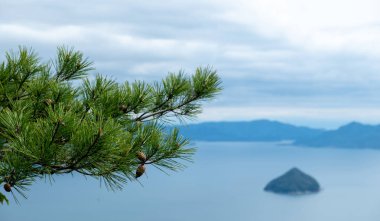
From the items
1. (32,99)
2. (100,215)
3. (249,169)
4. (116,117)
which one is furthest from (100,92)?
(249,169)

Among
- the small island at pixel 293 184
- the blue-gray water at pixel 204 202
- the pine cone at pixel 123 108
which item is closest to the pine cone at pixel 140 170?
the pine cone at pixel 123 108

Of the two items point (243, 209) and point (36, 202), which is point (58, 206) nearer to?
point (36, 202)

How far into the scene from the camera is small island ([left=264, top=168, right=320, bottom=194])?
496ft

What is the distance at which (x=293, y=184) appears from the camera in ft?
506

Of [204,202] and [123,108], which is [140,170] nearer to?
[123,108]

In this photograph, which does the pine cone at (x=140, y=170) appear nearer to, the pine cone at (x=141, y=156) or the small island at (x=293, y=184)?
the pine cone at (x=141, y=156)

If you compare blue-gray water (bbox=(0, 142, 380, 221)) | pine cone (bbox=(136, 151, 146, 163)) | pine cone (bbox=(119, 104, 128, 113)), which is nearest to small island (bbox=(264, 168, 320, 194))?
blue-gray water (bbox=(0, 142, 380, 221))

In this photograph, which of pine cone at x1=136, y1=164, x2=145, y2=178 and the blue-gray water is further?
the blue-gray water

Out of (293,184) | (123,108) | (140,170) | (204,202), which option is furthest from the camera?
(293,184)

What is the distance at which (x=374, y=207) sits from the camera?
123688 mm

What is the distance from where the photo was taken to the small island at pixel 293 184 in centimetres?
15119

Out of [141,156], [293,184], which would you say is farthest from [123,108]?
[293,184]

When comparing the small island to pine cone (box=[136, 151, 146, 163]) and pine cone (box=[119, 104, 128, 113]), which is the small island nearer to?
pine cone (box=[119, 104, 128, 113])

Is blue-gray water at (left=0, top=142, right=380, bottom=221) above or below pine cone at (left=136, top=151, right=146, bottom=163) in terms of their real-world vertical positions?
below
